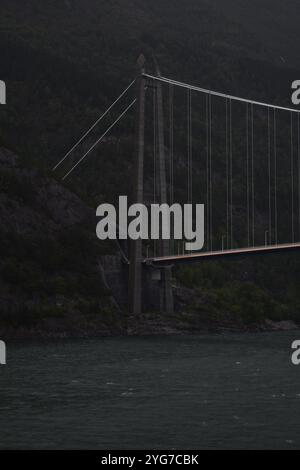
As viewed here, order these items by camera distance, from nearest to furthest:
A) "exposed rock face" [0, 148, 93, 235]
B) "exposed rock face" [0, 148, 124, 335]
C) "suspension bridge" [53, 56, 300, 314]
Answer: "exposed rock face" [0, 148, 124, 335] < "exposed rock face" [0, 148, 93, 235] < "suspension bridge" [53, 56, 300, 314]

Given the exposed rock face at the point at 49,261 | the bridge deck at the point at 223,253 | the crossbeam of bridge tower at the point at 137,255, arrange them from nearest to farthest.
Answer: the bridge deck at the point at 223,253 < the exposed rock face at the point at 49,261 < the crossbeam of bridge tower at the point at 137,255

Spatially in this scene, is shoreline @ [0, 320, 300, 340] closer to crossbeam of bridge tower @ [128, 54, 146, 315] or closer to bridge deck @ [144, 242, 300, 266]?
crossbeam of bridge tower @ [128, 54, 146, 315]

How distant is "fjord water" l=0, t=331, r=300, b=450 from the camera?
28.0 metres

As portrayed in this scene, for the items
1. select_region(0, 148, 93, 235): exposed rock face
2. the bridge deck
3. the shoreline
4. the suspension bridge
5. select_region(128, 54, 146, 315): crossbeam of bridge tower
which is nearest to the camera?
the bridge deck

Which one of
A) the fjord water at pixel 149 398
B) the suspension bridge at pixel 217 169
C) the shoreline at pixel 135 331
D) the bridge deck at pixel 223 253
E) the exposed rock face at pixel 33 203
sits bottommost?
the fjord water at pixel 149 398

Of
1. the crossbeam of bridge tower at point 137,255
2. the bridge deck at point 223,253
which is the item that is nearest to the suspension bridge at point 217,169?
the crossbeam of bridge tower at point 137,255

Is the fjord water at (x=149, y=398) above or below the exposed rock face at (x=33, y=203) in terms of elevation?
below

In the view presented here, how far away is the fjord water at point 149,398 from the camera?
28000 mm

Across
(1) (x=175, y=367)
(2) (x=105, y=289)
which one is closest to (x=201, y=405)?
(1) (x=175, y=367)

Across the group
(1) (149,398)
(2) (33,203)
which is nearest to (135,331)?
(2) (33,203)

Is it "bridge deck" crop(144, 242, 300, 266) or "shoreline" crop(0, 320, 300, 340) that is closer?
"bridge deck" crop(144, 242, 300, 266)

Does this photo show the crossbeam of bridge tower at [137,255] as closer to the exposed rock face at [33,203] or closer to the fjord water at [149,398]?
the exposed rock face at [33,203]

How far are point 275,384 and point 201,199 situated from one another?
9456 cm

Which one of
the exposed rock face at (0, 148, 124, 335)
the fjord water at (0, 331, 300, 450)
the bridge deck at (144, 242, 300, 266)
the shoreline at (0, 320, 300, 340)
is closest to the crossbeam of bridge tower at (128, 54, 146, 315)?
the bridge deck at (144, 242, 300, 266)
